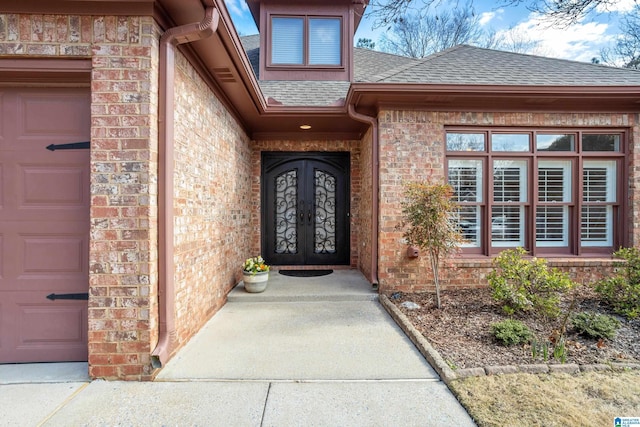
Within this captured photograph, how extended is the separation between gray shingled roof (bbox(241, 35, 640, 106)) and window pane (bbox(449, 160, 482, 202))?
3.72 ft

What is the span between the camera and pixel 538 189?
4.66m

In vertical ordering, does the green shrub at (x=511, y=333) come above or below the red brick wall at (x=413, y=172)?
below

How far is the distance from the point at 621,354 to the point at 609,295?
4.52 ft

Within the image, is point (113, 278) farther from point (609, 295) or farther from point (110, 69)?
point (609, 295)

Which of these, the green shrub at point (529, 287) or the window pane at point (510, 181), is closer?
the green shrub at point (529, 287)

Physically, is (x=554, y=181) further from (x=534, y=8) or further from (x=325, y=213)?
(x=325, y=213)

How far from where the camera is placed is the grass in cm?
185

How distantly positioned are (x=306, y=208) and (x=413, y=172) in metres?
2.26

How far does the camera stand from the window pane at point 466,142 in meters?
4.57

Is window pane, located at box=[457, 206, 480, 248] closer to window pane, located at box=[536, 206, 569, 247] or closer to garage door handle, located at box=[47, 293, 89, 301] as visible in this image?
window pane, located at box=[536, 206, 569, 247]

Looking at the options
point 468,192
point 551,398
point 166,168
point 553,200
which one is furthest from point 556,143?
point 166,168

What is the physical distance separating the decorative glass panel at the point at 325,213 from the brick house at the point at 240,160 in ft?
0.13

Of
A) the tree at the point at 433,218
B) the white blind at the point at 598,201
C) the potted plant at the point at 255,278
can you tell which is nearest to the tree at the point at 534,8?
the tree at the point at 433,218

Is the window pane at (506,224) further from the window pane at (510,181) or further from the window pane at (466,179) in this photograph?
the window pane at (466,179)
